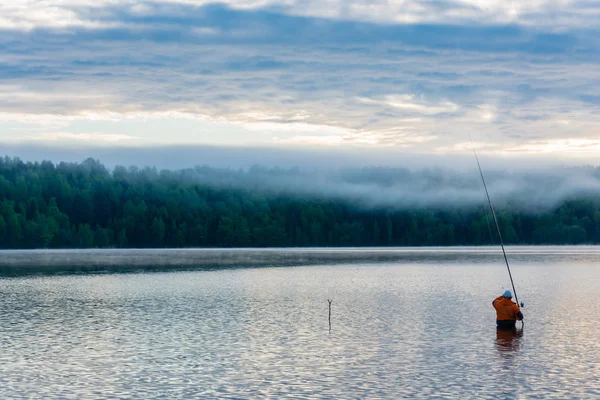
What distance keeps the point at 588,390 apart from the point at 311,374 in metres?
9.16

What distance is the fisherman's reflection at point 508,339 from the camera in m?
35.6

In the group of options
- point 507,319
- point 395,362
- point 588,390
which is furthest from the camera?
point 507,319

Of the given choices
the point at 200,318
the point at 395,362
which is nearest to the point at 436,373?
the point at 395,362

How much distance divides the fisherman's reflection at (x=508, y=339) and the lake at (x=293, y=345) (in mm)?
90

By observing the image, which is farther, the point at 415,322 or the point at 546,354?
the point at 415,322

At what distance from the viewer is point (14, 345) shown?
1425 inches

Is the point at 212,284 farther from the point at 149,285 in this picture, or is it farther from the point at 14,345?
the point at 14,345

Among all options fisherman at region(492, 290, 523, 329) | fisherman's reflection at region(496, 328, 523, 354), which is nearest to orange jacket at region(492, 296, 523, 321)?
fisherman at region(492, 290, 523, 329)

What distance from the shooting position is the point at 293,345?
36438mm

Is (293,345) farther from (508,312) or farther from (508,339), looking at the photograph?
(508,312)

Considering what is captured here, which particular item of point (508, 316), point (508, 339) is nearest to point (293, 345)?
point (508, 339)

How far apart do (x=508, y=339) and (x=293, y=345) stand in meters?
10.2

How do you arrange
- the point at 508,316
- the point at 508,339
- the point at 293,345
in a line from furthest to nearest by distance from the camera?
the point at 508,316 < the point at 508,339 < the point at 293,345

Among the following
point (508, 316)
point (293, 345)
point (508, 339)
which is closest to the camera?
point (293, 345)
